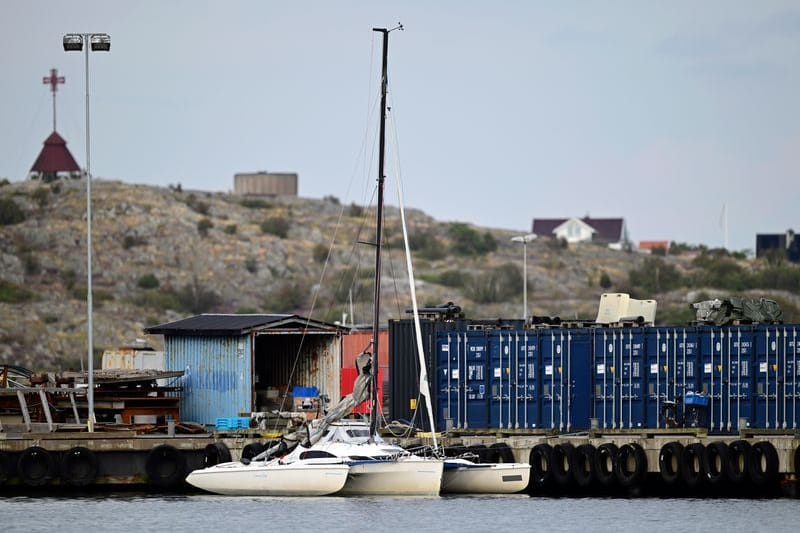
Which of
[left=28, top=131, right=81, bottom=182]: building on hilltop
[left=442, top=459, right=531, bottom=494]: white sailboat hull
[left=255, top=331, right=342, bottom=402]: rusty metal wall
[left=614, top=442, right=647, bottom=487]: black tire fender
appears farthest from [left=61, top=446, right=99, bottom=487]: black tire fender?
[left=28, top=131, right=81, bottom=182]: building on hilltop

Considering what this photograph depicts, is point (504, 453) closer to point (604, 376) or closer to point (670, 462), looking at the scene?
point (604, 376)

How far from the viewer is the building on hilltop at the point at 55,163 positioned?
545 ft

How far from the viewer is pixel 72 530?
46.9 metres

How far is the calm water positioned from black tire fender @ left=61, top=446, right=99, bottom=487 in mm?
1851

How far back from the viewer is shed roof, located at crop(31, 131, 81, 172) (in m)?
166

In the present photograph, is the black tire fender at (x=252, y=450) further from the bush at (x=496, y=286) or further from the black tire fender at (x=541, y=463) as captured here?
the bush at (x=496, y=286)

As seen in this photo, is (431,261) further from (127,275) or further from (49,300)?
(49,300)

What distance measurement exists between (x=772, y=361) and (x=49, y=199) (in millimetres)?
108132

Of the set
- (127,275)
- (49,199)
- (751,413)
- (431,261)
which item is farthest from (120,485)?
(431,261)

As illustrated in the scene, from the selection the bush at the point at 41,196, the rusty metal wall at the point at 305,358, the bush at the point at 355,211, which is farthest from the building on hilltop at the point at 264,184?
the rusty metal wall at the point at 305,358

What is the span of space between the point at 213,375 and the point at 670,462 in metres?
20.2

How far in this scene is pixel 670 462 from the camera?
52.9m

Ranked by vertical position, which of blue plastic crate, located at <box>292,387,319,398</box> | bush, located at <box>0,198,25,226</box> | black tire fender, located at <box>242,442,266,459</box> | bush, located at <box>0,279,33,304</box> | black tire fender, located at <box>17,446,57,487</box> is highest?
bush, located at <box>0,198,25,226</box>

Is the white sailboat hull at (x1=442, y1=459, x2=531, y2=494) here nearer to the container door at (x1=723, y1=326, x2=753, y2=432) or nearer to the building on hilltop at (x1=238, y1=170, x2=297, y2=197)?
the container door at (x1=723, y1=326, x2=753, y2=432)
